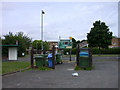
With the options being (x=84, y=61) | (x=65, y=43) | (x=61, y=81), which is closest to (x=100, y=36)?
(x=65, y=43)

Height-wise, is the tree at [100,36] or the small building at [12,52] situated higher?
the tree at [100,36]

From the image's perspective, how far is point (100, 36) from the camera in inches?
1660

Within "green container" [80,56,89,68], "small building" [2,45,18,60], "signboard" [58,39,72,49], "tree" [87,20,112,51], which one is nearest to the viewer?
"green container" [80,56,89,68]

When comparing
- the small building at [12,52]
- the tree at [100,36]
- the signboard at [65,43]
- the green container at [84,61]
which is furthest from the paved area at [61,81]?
the tree at [100,36]

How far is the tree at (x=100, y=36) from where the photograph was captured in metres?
42.2

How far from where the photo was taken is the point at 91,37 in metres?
43.5

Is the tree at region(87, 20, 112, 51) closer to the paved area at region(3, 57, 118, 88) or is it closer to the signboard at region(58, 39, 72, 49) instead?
the signboard at region(58, 39, 72, 49)

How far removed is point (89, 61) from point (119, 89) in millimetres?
7214

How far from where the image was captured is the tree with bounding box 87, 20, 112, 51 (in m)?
42.2

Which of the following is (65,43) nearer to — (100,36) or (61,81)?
(61,81)

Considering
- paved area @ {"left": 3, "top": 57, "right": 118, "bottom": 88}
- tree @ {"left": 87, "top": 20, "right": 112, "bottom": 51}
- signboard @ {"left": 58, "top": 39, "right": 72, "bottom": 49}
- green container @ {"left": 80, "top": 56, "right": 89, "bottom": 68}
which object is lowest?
paved area @ {"left": 3, "top": 57, "right": 118, "bottom": 88}

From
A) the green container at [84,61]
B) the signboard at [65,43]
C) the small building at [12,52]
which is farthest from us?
the small building at [12,52]

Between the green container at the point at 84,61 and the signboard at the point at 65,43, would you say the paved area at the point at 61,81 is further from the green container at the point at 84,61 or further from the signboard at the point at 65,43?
the signboard at the point at 65,43

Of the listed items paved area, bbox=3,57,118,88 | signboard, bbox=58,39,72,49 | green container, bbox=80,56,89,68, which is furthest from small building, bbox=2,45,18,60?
paved area, bbox=3,57,118,88
